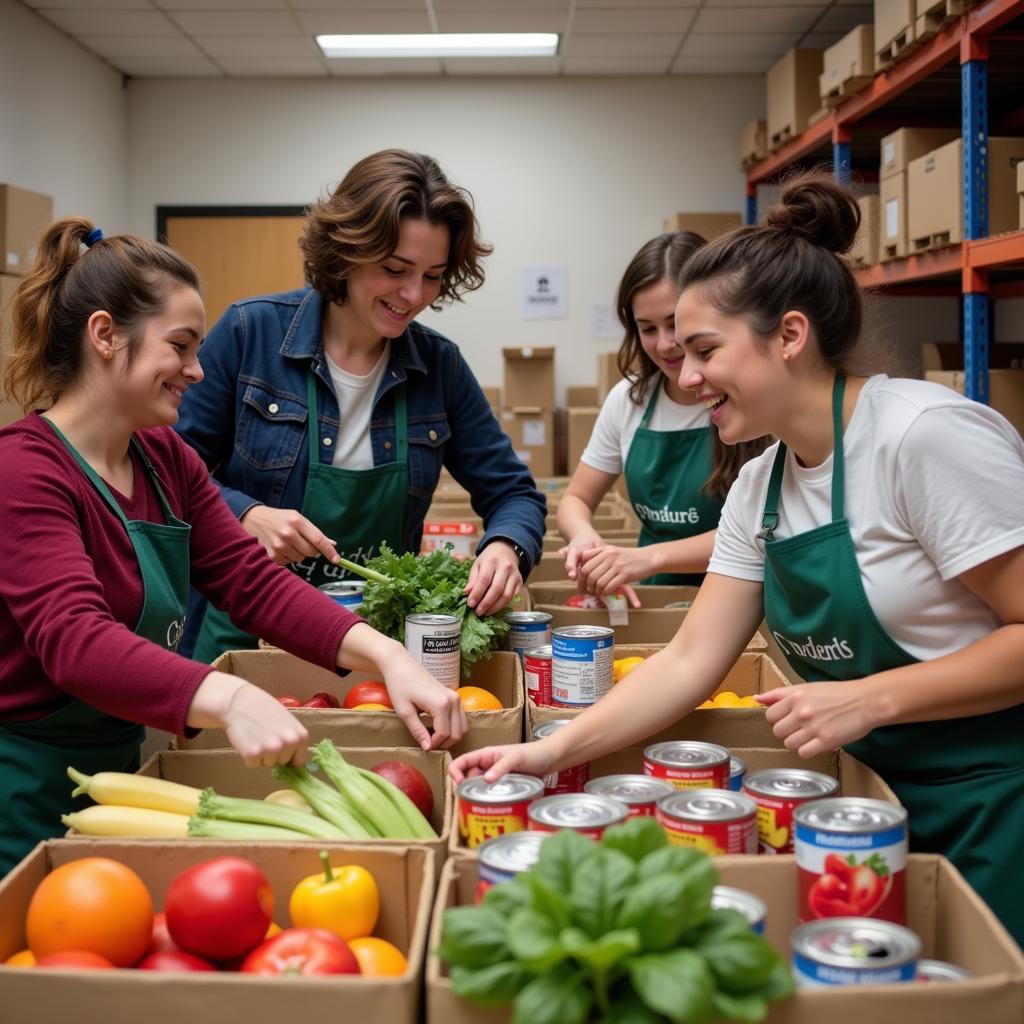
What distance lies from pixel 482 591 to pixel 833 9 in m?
5.00

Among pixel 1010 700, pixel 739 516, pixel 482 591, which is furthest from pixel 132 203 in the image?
pixel 1010 700

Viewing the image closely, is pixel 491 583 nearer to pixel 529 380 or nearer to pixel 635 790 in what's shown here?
pixel 635 790

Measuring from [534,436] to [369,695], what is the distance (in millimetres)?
5036

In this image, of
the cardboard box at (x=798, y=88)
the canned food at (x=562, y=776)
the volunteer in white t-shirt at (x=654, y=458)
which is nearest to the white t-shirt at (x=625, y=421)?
the volunteer in white t-shirt at (x=654, y=458)

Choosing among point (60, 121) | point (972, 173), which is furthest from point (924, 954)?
point (60, 121)

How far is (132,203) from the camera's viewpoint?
7246mm

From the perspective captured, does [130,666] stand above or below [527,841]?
above

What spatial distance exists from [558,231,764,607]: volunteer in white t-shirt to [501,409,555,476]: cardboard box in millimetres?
3685

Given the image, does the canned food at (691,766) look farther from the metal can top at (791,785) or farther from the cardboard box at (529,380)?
the cardboard box at (529,380)

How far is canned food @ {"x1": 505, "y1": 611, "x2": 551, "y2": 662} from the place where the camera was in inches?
84.9

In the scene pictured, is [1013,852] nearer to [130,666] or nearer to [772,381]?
[772,381]

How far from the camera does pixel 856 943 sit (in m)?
0.99

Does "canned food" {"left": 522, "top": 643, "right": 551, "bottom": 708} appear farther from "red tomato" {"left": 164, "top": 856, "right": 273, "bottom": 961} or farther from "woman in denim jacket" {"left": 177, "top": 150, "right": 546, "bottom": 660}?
"red tomato" {"left": 164, "top": 856, "right": 273, "bottom": 961}

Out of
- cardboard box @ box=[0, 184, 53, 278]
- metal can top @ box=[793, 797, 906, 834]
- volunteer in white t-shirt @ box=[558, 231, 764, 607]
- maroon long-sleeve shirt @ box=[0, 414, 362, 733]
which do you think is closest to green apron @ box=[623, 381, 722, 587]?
volunteer in white t-shirt @ box=[558, 231, 764, 607]
